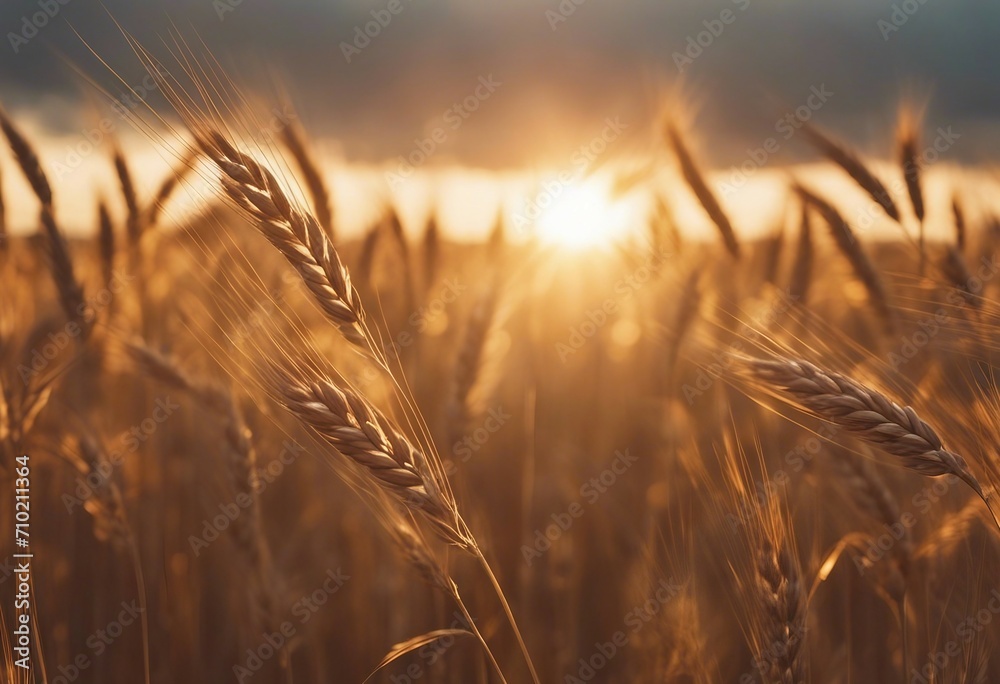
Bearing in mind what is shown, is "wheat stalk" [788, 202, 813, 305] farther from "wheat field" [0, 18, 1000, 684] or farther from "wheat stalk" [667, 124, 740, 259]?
"wheat stalk" [667, 124, 740, 259]

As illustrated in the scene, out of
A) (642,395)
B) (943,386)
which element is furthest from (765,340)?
(642,395)

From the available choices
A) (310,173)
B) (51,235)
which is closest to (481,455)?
(310,173)

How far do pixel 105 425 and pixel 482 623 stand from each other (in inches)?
78.9

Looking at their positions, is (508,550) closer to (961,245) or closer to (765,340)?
(765,340)

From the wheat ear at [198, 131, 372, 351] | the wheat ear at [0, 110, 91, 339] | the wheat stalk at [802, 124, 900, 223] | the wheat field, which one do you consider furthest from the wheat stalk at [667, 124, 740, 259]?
the wheat ear at [0, 110, 91, 339]

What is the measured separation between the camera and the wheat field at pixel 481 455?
111 cm

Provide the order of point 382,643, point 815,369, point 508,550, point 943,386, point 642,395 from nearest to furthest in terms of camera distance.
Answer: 1. point 815,369
2. point 943,386
3. point 382,643
4. point 508,550
5. point 642,395

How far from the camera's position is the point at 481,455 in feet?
9.39

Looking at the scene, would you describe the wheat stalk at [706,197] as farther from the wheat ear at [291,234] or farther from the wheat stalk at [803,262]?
the wheat ear at [291,234]

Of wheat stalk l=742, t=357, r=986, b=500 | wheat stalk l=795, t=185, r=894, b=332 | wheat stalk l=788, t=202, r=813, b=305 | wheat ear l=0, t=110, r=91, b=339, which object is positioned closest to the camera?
wheat stalk l=742, t=357, r=986, b=500

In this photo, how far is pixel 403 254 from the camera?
231 cm

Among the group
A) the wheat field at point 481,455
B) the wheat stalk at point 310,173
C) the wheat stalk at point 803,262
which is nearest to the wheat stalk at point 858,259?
the wheat field at point 481,455

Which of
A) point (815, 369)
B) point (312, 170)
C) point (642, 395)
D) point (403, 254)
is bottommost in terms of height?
point (642, 395)

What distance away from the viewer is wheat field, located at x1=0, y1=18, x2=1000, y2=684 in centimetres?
111
